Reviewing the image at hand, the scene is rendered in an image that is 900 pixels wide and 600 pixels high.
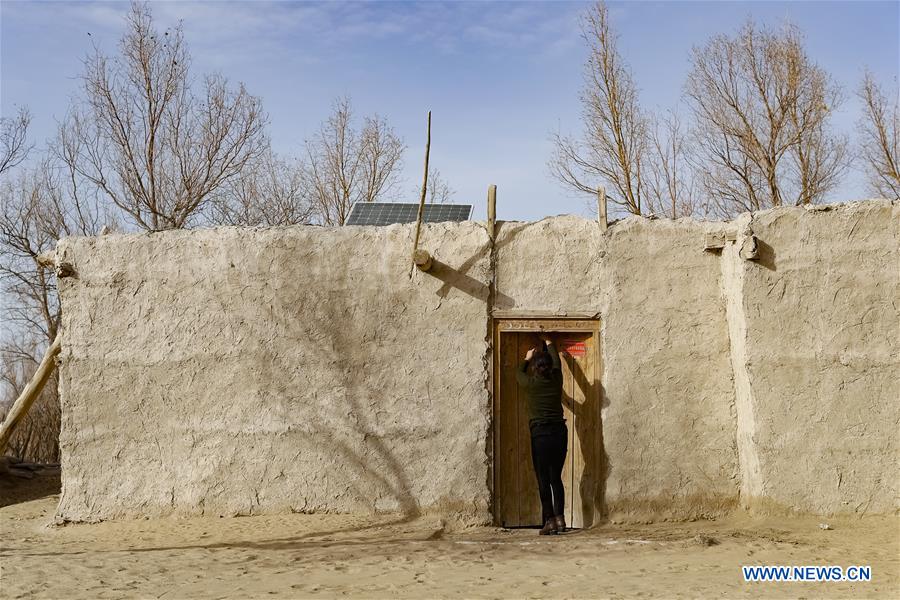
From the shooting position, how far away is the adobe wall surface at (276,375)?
773 cm

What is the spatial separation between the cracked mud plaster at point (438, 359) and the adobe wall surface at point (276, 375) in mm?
18

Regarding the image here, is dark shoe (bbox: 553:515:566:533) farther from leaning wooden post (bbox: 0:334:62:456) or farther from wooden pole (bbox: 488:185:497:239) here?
leaning wooden post (bbox: 0:334:62:456)

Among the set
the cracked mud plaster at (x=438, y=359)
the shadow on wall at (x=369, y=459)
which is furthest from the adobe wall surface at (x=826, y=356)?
the shadow on wall at (x=369, y=459)

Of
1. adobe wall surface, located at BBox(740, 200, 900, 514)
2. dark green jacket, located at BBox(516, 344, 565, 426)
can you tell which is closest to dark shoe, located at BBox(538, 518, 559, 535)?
dark green jacket, located at BBox(516, 344, 565, 426)

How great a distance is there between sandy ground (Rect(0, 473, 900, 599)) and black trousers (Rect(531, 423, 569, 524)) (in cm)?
29

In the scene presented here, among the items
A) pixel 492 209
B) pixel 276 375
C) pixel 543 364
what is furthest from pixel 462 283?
pixel 276 375

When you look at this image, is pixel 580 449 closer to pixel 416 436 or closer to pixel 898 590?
pixel 416 436

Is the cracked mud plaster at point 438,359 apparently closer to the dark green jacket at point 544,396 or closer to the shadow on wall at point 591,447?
the shadow on wall at point 591,447

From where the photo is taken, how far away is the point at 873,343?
7465 millimetres

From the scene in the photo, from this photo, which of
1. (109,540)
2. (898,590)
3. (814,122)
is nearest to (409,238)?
(109,540)

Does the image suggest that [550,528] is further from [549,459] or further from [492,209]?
[492,209]

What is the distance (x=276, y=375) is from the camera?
7.87 meters

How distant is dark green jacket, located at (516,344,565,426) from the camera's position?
7.31 m

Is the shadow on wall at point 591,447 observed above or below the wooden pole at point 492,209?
below
